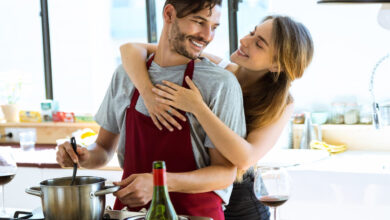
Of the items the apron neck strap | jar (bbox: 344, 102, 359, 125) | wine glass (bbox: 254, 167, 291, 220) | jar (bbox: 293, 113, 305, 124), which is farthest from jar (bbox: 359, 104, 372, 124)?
wine glass (bbox: 254, 167, 291, 220)

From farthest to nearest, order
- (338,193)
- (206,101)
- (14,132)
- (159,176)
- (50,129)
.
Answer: (14,132)
(50,129)
(338,193)
(206,101)
(159,176)

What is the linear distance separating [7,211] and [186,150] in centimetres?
60

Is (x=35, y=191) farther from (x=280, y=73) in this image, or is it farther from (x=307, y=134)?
(x=307, y=134)

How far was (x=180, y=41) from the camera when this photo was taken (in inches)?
77.7

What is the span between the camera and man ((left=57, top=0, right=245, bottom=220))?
1.87 meters

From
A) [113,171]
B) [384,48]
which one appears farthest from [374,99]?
[113,171]

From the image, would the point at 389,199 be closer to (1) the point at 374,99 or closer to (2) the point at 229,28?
(1) the point at 374,99

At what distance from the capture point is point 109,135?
7.18ft

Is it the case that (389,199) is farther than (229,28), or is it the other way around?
(229,28)

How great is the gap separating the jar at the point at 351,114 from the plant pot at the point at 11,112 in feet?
8.48

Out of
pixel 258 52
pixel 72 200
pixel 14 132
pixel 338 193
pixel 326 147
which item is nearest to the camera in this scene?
pixel 72 200

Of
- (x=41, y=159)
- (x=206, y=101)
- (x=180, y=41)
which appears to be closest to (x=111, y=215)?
(x=206, y=101)

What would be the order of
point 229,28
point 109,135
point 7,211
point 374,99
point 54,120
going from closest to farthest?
point 7,211
point 109,135
point 374,99
point 229,28
point 54,120

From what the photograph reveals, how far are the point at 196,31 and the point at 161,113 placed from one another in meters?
0.29
